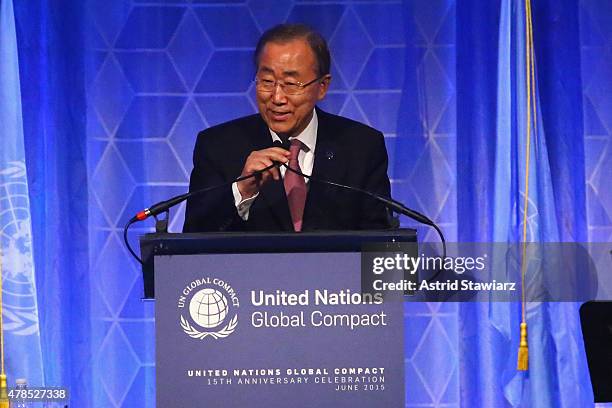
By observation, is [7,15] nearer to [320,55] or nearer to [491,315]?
[320,55]

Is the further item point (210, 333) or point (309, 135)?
point (309, 135)

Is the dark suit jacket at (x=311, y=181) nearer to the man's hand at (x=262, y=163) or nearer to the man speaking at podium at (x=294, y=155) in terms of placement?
the man speaking at podium at (x=294, y=155)

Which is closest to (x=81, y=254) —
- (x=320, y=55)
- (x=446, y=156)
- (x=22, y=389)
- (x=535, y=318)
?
(x=22, y=389)

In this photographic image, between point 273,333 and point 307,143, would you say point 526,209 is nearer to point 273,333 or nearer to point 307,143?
point 307,143

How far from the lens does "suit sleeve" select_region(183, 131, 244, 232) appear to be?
3.63 metres

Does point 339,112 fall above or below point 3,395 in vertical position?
above

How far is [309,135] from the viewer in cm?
397

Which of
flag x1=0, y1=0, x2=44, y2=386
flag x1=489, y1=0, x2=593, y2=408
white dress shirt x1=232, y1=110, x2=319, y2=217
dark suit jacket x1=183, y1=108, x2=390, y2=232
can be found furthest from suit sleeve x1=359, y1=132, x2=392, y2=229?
flag x1=0, y1=0, x2=44, y2=386

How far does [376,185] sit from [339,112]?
1.28ft

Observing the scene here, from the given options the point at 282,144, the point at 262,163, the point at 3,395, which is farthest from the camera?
the point at 282,144

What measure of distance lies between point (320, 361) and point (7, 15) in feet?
7.47

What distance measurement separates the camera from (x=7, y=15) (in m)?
4.02

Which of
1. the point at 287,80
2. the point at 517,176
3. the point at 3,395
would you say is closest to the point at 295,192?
the point at 287,80

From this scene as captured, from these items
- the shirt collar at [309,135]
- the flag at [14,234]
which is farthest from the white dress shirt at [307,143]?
the flag at [14,234]
